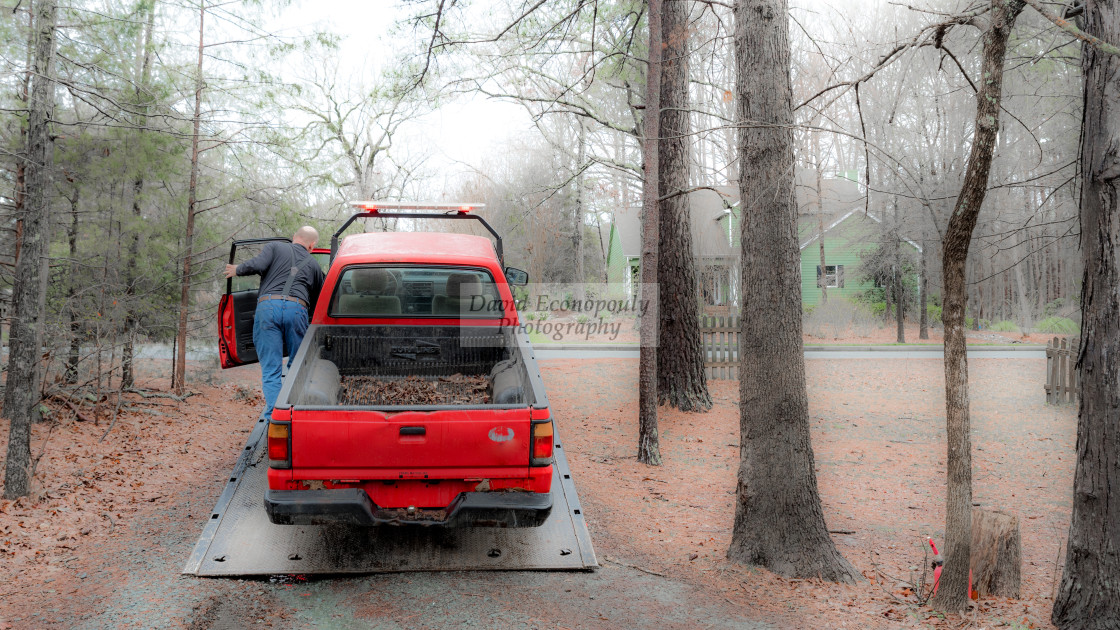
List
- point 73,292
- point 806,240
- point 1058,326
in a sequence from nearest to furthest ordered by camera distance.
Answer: point 73,292 → point 1058,326 → point 806,240

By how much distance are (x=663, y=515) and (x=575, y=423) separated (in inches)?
156

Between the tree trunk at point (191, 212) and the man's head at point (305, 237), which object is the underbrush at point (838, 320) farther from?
the man's head at point (305, 237)

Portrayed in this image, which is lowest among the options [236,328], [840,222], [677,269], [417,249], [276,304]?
[236,328]

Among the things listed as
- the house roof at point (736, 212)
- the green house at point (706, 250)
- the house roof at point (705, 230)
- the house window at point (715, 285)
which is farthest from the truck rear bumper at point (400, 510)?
the house window at point (715, 285)

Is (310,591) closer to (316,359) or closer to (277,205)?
(316,359)

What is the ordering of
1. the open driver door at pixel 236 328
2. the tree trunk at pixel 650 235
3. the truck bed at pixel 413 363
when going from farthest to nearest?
the tree trunk at pixel 650 235 → the open driver door at pixel 236 328 → the truck bed at pixel 413 363

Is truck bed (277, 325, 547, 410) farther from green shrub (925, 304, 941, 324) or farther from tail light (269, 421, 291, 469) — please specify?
green shrub (925, 304, 941, 324)

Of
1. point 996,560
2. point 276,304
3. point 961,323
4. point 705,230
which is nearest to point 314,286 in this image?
point 276,304

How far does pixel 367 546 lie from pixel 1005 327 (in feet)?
96.6

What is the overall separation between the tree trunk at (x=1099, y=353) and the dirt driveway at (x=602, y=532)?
0.22 m

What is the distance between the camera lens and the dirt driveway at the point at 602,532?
4.05 metres

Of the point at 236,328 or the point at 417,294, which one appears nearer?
the point at 417,294

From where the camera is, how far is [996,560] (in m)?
4.42

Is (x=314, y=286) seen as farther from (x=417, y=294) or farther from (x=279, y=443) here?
(x=279, y=443)
